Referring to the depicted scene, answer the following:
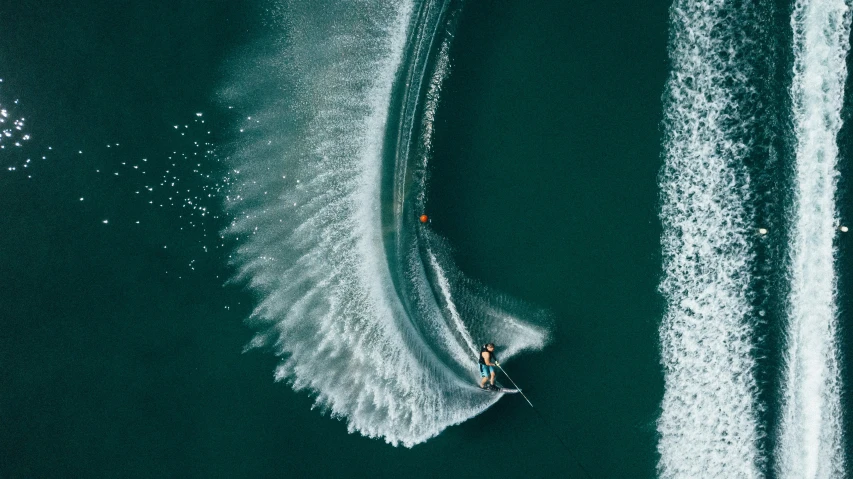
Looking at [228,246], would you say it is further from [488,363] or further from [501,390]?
[501,390]

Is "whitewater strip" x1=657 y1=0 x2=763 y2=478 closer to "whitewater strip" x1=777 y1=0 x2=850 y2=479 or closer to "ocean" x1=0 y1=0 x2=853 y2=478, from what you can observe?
"ocean" x1=0 y1=0 x2=853 y2=478

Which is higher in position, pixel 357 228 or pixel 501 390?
pixel 357 228

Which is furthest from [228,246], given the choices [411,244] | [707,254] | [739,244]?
[739,244]

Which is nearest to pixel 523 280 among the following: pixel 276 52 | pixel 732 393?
pixel 732 393

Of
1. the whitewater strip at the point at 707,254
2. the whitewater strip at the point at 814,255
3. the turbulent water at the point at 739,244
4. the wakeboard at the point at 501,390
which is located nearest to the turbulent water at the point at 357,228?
the wakeboard at the point at 501,390

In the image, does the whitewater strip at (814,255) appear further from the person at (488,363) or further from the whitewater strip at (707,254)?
the person at (488,363)

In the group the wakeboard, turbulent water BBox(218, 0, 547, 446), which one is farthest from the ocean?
the wakeboard
